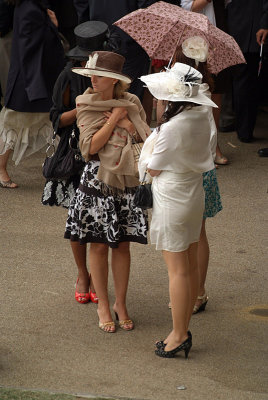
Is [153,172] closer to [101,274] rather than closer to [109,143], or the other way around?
[109,143]

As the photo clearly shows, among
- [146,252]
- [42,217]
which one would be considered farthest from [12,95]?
[146,252]

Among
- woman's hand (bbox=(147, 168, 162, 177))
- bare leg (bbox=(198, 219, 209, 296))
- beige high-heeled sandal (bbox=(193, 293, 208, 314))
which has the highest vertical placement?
woman's hand (bbox=(147, 168, 162, 177))

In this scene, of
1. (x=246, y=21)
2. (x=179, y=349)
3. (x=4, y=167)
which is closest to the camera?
(x=179, y=349)

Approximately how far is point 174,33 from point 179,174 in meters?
1.51

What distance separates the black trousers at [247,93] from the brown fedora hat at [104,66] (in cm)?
422

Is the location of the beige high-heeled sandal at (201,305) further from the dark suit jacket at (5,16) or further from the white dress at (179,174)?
the dark suit jacket at (5,16)

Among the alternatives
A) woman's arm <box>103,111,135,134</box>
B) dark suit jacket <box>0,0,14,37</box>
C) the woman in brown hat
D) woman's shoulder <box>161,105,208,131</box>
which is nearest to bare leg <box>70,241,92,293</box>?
the woman in brown hat

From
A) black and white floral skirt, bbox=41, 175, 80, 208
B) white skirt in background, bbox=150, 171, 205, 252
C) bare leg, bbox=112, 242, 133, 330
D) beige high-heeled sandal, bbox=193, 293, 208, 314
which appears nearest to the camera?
white skirt in background, bbox=150, 171, 205, 252

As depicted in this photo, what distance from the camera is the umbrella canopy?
557 cm

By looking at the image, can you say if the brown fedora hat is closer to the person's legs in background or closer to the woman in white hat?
the woman in white hat

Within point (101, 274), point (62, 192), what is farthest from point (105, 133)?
point (101, 274)

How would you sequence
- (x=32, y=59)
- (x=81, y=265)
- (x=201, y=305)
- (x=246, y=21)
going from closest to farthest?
(x=201, y=305) → (x=81, y=265) → (x=32, y=59) → (x=246, y=21)

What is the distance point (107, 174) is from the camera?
4961 millimetres

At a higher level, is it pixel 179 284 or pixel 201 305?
pixel 179 284
